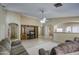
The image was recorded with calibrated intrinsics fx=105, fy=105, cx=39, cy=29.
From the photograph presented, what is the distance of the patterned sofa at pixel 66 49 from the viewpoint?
1.83 meters

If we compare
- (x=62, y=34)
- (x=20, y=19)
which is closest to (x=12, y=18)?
(x=20, y=19)

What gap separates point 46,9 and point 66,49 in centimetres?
85

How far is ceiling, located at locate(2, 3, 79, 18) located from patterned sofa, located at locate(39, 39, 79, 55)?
0.57 metres

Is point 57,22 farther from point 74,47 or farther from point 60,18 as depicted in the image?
point 74,47

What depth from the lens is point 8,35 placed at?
6.68 ft

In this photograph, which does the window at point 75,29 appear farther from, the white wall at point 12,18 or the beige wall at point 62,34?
the white wall at point 12,18

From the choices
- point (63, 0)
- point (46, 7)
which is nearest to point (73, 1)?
point (63, 0)

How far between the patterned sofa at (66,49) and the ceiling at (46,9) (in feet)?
1.87

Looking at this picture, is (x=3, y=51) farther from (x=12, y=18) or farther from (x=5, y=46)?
(x=12, y=18)

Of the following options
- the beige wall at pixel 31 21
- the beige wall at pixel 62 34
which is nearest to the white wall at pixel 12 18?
the beige wall at pixel 31 21

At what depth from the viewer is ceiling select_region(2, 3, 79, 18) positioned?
1.84 metres

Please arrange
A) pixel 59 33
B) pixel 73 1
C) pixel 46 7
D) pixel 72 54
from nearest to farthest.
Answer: pixel 73 1, pixel 72 54, pixel 46 7, pixel 59 33

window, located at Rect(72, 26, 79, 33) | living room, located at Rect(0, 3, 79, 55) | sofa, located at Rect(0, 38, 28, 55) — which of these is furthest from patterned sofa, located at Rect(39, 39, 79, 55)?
sofa, located at Rect(0, 38, 28, 55)

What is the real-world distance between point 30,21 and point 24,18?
16 cm
